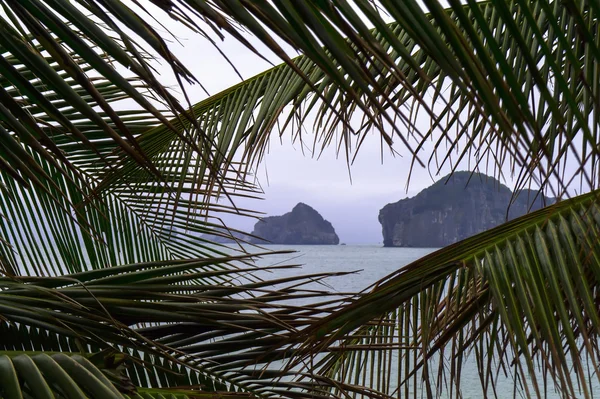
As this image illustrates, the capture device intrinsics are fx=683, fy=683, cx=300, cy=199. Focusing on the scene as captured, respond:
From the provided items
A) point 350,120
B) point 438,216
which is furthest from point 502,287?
point 438,216

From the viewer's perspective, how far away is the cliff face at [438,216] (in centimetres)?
3972

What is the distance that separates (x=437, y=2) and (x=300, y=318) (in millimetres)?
811

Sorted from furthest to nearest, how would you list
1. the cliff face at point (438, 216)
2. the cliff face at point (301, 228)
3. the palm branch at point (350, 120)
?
the cliff face at point (301, 228), the cliff face at point (438, 216), the palm branch at point (350, 120)

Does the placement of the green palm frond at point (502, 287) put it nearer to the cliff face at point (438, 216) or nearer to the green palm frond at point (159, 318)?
the green palm frond at point (159, 318)

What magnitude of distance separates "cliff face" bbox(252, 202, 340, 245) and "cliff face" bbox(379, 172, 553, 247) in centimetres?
535

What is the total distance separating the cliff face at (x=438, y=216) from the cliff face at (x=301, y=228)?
535 centimetres

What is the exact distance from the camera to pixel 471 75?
1.15ft

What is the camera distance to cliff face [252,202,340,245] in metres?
51.5

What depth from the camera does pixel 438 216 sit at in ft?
145

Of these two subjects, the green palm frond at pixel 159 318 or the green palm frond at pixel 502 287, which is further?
the green palm frond at pixel 502 287

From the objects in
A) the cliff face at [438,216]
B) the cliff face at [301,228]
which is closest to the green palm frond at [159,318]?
the cliff face at [438,216]

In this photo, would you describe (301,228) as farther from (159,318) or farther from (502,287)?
(159,318)

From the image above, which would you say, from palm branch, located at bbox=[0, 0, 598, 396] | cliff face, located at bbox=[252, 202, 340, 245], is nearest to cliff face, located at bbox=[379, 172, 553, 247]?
cliff face, located at bbox=[252, 202, 340, 245]

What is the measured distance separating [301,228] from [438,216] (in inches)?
463
